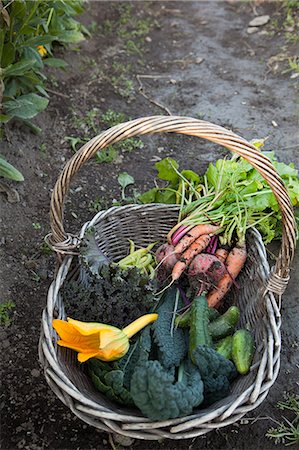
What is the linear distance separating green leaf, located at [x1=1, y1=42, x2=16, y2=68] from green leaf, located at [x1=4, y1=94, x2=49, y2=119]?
7.3 inches

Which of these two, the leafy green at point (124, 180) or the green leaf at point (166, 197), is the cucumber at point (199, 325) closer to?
the green leaf at point (166, 197)

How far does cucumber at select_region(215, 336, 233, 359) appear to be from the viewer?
6.48 ft

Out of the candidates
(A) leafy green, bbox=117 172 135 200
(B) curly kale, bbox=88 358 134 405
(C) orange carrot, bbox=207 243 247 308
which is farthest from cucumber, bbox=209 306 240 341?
(A) leafy green, bbox=117 172 135 200

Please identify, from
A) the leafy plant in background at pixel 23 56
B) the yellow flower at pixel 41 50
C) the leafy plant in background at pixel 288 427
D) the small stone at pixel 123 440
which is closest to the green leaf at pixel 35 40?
the leafy plant in background at pixel 23 56

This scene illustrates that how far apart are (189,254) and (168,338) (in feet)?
1.47

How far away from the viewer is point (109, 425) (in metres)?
1.64

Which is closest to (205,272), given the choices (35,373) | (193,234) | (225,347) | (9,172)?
(193,234)

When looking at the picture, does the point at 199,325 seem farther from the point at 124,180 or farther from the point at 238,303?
the point at 124,180

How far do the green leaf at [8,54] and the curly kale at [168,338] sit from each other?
1.46 m

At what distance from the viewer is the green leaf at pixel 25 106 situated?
285 cm

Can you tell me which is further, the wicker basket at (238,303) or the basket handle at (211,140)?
the basket handle at (211,140)

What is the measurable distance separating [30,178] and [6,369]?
1.15 m

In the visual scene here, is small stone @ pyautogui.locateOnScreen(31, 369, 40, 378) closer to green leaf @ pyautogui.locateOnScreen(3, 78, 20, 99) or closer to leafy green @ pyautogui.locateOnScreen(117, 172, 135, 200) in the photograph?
leafy green @ pyautogui.locateOnScreen(117, 172, 135, 200)

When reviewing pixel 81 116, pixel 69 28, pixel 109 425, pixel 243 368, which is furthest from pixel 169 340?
pixel 69 28
